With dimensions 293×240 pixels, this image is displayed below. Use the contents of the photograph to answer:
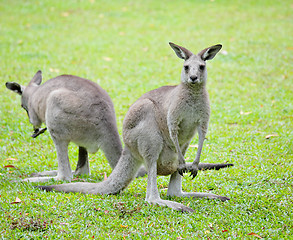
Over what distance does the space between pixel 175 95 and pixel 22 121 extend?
4.10m

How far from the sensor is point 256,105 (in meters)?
8.18

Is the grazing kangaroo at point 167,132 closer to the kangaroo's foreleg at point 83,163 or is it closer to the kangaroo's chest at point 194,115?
the kangaroo's chest at point 194,115

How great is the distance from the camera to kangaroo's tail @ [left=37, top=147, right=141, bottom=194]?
15.3ft

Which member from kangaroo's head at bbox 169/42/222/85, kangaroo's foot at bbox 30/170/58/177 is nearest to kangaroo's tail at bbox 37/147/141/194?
kangaroo's foot at bbox 30/170/58/177

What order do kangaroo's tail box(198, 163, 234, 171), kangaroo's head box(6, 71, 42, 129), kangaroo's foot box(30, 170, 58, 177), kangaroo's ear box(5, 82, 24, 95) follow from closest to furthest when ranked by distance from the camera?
1. kangaroo's tail box(198, 163, 234, 171)
2. kangaroo's foot box(30, 170, 58, 177)
3. kangaroo's head box(6, 71, 42, 129)
4. kangaroo's ear box(5, 82, 24, 95)

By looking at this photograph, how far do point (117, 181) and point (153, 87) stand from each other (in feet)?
15.2

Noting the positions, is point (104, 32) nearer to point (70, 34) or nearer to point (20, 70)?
point (70, 34)

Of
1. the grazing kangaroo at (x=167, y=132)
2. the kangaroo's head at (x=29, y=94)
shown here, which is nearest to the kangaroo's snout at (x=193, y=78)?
the grazing kangaroo at (x=167, y=132)

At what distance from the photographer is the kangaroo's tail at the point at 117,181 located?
4.66 meters

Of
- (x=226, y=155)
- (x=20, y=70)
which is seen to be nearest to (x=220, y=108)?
(x=226, y=155)

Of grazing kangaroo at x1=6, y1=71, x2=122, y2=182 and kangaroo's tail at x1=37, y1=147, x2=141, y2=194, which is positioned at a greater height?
grazing kangaroo at x1=6, y1=71, x2=122, y2=182

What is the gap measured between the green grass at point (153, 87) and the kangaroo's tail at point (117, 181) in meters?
0.11

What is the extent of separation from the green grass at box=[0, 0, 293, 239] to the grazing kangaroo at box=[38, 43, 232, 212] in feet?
0.66

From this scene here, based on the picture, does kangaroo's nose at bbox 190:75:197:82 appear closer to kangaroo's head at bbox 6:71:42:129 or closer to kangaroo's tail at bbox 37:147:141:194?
kangaroo's tail at bbox 37:147:141:194
